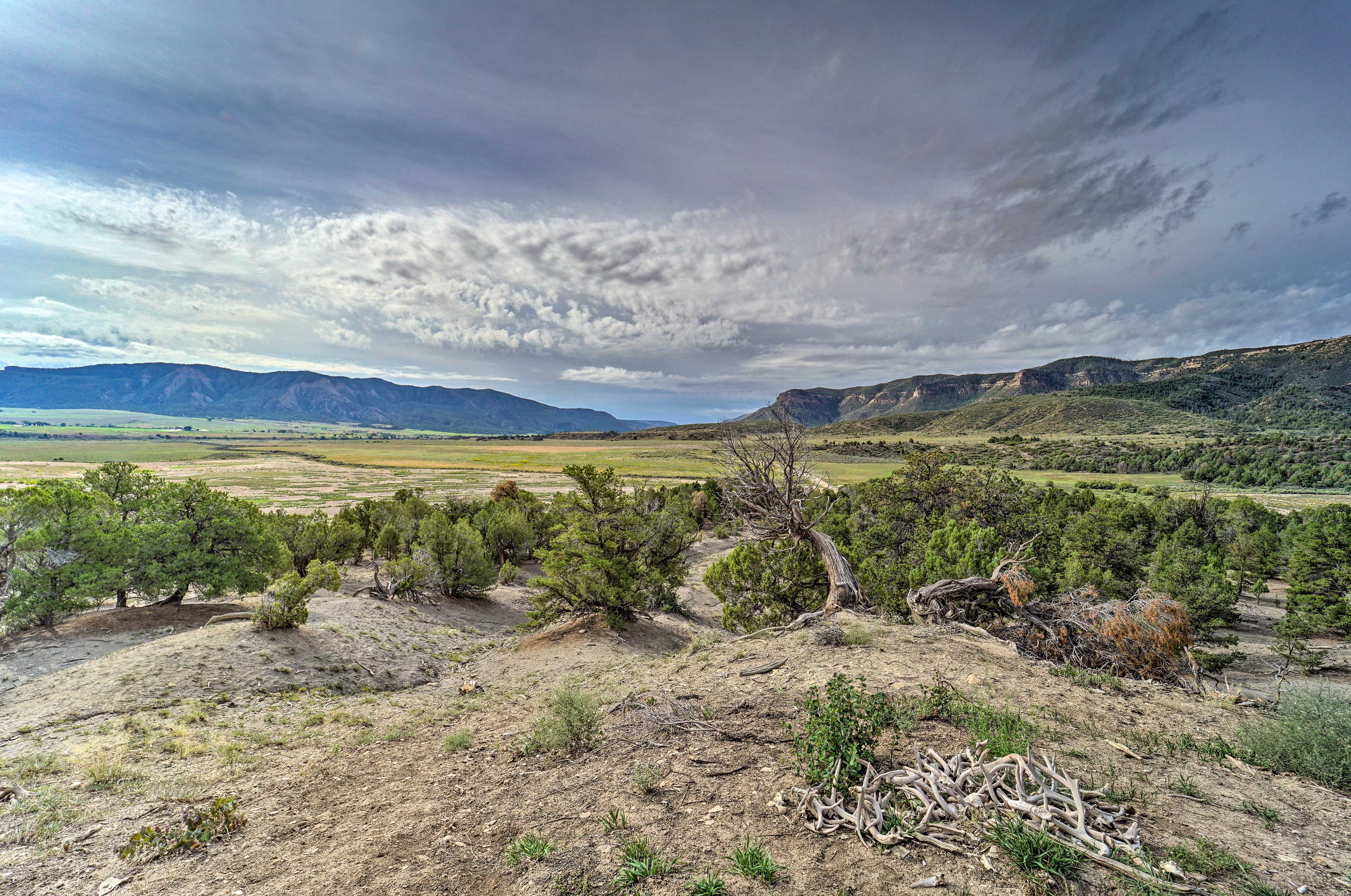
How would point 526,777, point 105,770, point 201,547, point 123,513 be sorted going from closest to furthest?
point 526,777
point 105,770
point 123,513
point 201,547

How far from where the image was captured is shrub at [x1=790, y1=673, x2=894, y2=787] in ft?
16.8

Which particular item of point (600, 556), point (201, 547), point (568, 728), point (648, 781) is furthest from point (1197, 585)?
point (201, 547)

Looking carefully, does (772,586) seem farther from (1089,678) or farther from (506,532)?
(506,532)

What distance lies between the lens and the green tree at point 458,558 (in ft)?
85.0

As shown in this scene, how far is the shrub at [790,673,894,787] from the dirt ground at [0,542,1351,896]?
1.51 ft

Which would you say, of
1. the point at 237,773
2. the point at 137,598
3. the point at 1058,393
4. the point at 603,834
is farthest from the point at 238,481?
the point at 1058,393

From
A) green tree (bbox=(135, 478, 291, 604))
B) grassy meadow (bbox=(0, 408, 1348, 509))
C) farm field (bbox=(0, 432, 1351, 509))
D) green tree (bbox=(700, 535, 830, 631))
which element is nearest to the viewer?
green tree (bbox=(700, 535, 830, 631))

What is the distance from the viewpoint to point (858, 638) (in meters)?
9.52

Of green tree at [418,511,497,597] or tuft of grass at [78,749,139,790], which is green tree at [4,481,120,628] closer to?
green tree at [418,511,497,597]

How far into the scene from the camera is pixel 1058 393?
176750mm

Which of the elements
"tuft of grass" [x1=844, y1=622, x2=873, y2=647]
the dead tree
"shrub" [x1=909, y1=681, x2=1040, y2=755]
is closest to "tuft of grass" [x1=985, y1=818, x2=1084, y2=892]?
"shrub" [x1=909, y1=681, x2=1040, y2=755]

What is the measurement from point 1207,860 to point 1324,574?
1140 inches

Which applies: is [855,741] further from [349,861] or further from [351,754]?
[351,754]

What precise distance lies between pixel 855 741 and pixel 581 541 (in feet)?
48.6
